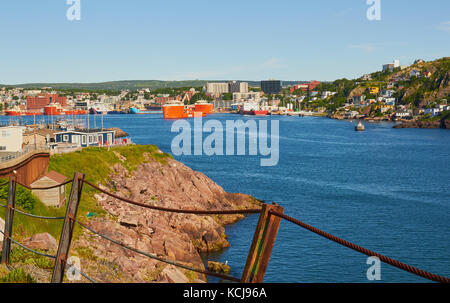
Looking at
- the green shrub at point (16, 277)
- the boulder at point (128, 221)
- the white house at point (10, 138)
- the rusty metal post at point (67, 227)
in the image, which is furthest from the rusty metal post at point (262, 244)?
the white house at point (10, 138)

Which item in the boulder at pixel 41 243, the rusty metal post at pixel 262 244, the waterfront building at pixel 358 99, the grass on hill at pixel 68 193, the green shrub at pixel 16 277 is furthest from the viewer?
the waterfront building at pixel 358 99

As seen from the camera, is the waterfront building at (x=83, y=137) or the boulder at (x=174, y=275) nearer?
the boulder at (x=174, y=275)

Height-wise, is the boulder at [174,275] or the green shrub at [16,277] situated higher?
the green shrub at [16,277]

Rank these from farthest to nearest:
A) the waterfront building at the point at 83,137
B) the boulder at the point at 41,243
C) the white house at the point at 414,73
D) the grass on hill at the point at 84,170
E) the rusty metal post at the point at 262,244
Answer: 1. the white house at the point at 414,73
2. the waterfront building at the point at 83,137
3. the grass on hill at the point at 84,170
4. the boulder at the point at 41,243
5. the rusty metal post at the point at 262,244

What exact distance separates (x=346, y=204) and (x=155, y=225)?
16755mm

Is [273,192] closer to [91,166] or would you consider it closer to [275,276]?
[91,166]

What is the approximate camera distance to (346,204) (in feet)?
115

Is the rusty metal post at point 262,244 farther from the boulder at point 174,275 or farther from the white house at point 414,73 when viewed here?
the white house at point 414,73

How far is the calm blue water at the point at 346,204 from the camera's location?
22391 mm

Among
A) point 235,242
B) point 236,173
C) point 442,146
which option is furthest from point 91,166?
point 442,146

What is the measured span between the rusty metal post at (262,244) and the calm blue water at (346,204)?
17122 millimetres

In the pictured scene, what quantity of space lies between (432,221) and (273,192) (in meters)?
13.3

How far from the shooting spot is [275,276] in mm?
20484

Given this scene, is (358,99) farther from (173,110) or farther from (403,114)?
(173,110)
